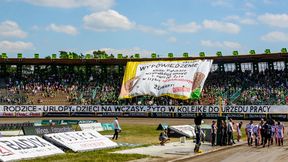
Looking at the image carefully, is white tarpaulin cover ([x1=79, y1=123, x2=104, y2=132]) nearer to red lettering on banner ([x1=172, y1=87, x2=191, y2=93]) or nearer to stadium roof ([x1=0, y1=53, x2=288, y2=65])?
red lettering on banner ([x1=172, y1=87, x2=191, y2=93])

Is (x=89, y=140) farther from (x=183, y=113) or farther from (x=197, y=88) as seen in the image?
(x=183, y=113)

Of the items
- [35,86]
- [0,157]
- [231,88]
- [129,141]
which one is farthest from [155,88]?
[0,157]

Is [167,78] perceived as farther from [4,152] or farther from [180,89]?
[4,152]

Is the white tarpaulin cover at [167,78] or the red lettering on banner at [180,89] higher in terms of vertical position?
the white tarpaulin cover at [167,78]

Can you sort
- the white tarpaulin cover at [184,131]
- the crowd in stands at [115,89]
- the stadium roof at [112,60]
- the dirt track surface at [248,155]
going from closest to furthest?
the dirt track surface at [248,155] → the white tarpaulin cover at [184,131] → the crowd in stands at [115,89] → the stadium roof at [112,60]

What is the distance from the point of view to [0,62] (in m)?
70.1

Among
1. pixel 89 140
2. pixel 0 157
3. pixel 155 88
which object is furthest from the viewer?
pixel 155 88

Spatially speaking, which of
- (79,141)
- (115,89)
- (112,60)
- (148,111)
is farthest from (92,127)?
(112,60)

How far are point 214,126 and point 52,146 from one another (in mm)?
11157

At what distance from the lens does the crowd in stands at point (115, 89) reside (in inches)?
2367

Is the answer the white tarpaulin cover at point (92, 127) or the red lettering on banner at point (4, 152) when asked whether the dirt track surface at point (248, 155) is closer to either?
the red lettering on banner at point (4, 152)

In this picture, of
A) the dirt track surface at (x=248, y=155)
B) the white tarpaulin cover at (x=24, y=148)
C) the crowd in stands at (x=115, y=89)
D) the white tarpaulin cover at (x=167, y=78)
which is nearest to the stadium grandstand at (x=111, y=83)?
the crowd in stands at (x=115, y=89)

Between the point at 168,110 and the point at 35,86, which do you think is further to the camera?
the point at 35,86

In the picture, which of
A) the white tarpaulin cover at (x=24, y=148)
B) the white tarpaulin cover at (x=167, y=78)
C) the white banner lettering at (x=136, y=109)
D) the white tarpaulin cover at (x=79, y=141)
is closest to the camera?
the white tarpaulin cover at (x=24, y=148)
